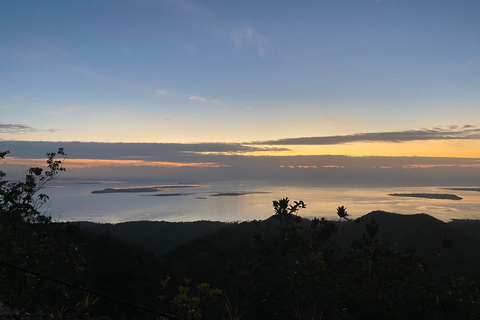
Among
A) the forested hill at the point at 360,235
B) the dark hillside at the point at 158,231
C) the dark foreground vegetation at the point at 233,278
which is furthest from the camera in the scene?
the dark hillside at the point at 158,231

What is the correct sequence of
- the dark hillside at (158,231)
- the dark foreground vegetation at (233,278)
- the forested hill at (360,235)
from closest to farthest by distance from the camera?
the dark foreground vegetation at (233,278)
the forested hill at (360,235)
the dark hillside at (158,231)

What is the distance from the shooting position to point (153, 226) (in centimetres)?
3111

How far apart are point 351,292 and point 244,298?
19.7 feet

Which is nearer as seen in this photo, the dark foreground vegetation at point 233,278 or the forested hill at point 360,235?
the dark foreground vegetation at point 233,278

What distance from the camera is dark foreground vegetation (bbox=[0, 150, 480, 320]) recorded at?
5008mm

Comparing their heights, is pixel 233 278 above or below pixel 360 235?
above

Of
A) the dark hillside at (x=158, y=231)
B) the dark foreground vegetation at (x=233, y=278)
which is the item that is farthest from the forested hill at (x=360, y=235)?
the dark foreground vegetation at (x=233, y=278)

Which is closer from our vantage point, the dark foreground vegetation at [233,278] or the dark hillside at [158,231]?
the dark foreground vegetation at [233,278]

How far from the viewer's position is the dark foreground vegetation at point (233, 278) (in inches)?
197

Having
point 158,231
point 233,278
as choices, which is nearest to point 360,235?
point 233,278

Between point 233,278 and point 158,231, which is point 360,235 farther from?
point 158,231

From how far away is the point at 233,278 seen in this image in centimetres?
1241

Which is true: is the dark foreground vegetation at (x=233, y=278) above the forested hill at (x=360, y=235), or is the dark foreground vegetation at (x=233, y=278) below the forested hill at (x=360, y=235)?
above

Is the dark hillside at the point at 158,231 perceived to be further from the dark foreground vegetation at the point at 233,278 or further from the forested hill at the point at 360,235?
the dark foreground vegetation at the point at 233,278
